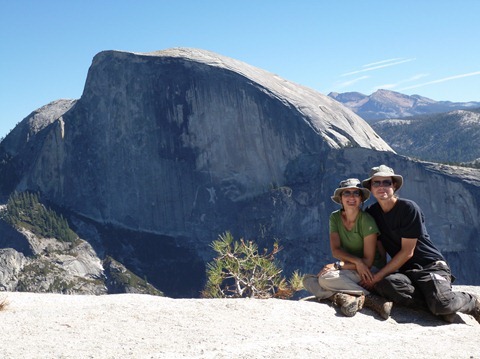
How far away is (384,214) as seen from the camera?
10148mm

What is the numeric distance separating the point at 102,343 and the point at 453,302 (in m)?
5.85

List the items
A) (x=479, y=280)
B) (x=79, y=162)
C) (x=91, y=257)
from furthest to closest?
(x=79, y=162) → (x=91, y=257) → (x=479, y=280)

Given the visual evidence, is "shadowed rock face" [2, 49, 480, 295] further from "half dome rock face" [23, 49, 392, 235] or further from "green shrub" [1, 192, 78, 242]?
"green shrub" [1, 192, 78, 242]

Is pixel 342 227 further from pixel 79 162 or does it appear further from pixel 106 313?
pixel 79 162

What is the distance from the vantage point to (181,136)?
5468 inches

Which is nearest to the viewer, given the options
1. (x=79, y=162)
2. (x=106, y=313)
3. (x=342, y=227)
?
(x=106, y=313)

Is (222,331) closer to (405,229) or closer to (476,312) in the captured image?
(405,229)

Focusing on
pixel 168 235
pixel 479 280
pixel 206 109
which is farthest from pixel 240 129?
pixel 479 280

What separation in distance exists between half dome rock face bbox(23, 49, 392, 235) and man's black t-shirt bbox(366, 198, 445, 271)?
120411 millimetres

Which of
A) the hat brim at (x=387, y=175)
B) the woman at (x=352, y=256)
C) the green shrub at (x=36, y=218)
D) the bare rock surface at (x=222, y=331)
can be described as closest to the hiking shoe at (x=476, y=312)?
the bare rock surface at (x=222, y=331)

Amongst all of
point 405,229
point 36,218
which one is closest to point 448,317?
point 405,229

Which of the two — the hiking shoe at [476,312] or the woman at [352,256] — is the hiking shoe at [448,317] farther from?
the woman at [352,256]

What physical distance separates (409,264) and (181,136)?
427ft

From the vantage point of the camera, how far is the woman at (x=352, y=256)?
10.0 meters
